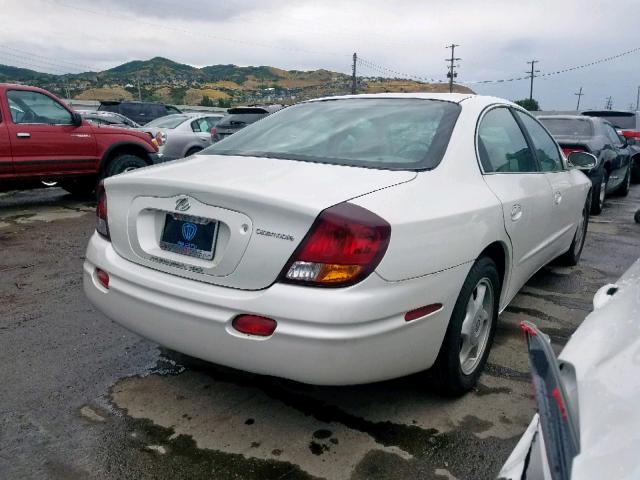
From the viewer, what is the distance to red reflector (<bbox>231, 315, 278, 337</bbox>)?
2.05 metres

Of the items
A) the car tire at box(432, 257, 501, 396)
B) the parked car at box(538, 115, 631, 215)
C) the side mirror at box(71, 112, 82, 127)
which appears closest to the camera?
the car tire at box(432, 257, 501, 396)

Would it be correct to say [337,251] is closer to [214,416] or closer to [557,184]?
[214,416]

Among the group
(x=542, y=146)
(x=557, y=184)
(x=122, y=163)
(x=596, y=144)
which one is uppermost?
(x=542, y=146)

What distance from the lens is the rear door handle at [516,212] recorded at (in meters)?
2.89

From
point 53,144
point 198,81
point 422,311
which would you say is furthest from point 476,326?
point 198,81

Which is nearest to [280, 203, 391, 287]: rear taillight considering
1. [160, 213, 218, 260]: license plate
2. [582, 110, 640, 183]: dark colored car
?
[160, 213, 218, 260]: license plate

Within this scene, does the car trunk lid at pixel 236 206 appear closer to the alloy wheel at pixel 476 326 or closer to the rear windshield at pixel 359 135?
the rear windshield at pixel 359 135

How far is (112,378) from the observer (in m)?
2.88

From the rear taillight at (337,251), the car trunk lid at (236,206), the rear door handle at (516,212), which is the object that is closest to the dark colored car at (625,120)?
the rear door handle at (516,212)

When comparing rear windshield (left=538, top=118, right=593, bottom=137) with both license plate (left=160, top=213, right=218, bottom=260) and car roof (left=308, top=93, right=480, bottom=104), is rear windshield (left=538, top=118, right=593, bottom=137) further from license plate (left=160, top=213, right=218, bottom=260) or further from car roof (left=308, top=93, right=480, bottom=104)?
license plate (left=160, top=213, right=218, bottom=260)

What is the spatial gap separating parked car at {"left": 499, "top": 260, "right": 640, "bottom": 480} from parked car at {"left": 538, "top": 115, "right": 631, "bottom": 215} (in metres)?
6.67

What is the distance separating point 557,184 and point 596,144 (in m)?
4.78

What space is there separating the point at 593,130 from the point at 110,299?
25.6 feet

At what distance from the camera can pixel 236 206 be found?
84.3 inches
